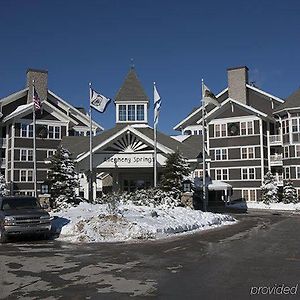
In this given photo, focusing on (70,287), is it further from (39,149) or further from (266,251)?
(39,149)

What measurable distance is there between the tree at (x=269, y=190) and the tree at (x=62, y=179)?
26828 mm

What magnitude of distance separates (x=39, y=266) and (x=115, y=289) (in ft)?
11.4

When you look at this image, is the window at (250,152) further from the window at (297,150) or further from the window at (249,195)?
the window at (297,150)

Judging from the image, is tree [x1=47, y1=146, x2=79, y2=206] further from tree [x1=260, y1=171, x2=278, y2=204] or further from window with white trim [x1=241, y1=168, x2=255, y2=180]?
window with white trim [x1=241, y1=168, x2=255, y2=180]

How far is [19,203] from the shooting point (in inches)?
739

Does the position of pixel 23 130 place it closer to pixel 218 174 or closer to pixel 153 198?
pixel 218 174

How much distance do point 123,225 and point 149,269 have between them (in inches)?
301

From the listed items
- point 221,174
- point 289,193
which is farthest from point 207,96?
point 221,174

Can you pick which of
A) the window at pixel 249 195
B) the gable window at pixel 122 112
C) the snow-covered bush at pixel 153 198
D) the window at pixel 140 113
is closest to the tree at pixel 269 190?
the window at pixel 249 195

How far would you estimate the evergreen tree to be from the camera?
47.3m

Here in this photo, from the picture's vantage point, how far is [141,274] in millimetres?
10070

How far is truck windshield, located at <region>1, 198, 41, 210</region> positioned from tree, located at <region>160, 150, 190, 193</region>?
11588 millimetres

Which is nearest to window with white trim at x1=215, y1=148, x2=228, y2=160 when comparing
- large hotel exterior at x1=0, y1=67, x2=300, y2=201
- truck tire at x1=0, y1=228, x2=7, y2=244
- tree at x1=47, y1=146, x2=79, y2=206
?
large hotel exterior at x1=0, y1=67, x2=300, y2=201

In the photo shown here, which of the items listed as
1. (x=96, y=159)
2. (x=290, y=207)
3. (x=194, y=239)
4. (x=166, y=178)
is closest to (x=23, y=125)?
(x=96, y=159)
